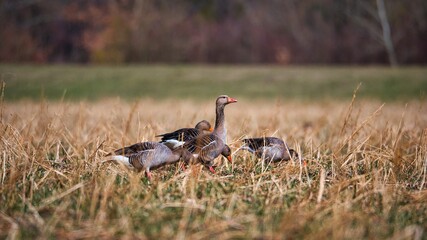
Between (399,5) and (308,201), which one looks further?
(399,5)

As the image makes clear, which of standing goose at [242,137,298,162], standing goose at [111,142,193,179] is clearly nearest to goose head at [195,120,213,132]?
standing goose at [242,137,298,162]

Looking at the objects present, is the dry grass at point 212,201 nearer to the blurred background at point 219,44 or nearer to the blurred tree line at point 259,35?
the blurred background at point 219,44

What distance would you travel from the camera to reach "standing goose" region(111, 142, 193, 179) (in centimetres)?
599

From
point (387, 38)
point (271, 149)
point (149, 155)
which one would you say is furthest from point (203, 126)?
point (387, 38)

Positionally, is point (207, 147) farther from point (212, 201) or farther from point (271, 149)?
point (212, 201)

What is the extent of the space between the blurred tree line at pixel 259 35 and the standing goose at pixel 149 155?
3323 centimetres

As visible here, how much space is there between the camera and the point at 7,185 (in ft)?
17.0

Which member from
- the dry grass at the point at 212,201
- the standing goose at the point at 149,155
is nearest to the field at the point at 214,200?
the dry grass at the point at 212,201

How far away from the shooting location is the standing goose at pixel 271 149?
22.3 feet

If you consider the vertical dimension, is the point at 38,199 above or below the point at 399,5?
below

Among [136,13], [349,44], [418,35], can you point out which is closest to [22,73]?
[136,13]

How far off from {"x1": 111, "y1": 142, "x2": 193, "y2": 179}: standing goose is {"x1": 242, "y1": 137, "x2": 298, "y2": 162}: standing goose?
941 mm

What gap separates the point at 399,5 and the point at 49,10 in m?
25.6

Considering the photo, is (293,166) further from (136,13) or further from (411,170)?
(136,13)
